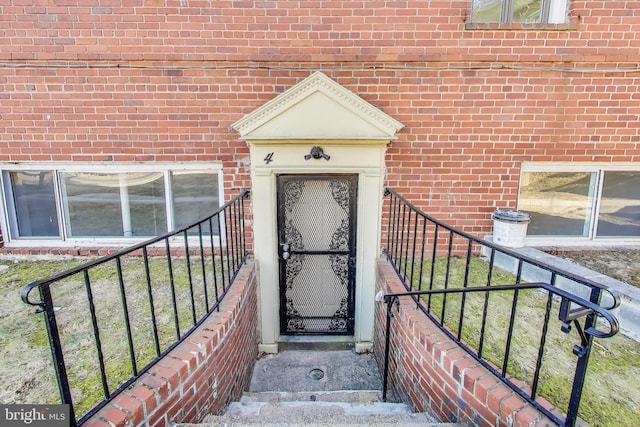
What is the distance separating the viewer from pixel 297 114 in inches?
128

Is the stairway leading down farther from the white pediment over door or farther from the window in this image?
the window

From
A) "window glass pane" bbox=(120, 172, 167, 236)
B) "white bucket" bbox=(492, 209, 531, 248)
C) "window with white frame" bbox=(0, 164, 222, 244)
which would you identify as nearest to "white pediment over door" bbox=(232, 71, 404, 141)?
"window with white frame" bbox=(0, 164, 222, 244)

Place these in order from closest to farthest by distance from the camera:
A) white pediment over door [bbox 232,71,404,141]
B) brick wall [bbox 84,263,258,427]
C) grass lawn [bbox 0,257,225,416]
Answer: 1. brick wall [bbox 84,263,258,427]
2. grass lawn [bbox 0,257,225,416]
3. white pediment over door [bbox 232,71,404,141]

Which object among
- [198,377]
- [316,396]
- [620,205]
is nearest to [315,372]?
[316,396]

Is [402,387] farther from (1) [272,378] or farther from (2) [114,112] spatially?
(2) [114,112]

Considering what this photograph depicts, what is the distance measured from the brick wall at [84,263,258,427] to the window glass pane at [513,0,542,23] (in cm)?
396

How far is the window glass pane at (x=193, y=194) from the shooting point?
3.71 meters

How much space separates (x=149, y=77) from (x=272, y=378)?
11.1ft

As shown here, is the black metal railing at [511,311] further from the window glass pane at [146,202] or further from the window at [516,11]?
the window glass pane at [146,202]

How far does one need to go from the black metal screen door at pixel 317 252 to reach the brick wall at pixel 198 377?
0.64m

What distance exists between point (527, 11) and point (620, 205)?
246 centimetres

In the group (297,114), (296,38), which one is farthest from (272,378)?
(296,38)

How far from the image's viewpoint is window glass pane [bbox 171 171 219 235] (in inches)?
146

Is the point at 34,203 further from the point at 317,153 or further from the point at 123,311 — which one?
the point at 317,153
